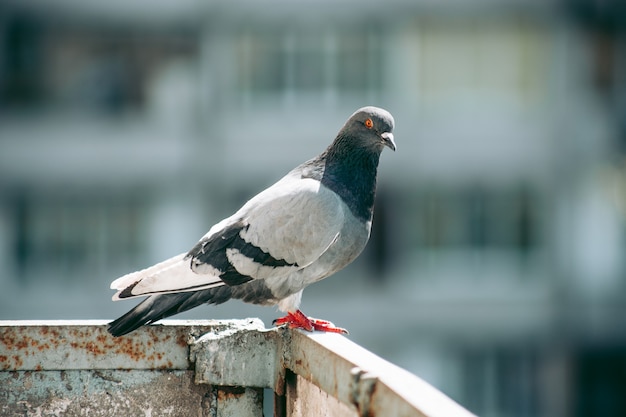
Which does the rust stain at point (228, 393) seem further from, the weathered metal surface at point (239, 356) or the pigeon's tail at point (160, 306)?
the pigeon's tail at point (160, 306)

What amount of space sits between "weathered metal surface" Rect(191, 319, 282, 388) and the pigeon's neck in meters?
1.23

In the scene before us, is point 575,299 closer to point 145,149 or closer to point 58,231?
point 145,149

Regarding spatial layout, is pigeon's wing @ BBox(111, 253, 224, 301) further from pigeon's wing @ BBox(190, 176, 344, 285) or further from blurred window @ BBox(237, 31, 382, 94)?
blurred window @ BBox(237, 31, 382, 94)

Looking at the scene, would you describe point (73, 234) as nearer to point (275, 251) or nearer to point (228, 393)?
point (275, 251)

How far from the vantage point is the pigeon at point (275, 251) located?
4.70 meters

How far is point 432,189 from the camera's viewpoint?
1805cm

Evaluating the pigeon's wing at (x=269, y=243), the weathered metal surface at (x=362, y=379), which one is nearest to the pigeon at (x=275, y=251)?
the pigeon's wing at (x=269, y=243)

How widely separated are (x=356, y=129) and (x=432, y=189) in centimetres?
1290

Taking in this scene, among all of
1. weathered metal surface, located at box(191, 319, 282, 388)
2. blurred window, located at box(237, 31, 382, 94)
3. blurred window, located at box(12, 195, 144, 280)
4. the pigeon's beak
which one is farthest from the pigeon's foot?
blurred window, located at box(12, 195, 144, 280)

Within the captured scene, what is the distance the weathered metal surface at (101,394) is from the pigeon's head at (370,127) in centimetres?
179

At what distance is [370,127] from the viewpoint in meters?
5.27

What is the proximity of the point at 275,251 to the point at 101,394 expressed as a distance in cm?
125

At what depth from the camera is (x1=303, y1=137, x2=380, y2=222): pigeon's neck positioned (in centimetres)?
511

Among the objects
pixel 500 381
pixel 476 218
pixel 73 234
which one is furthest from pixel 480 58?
pixel 73 234
